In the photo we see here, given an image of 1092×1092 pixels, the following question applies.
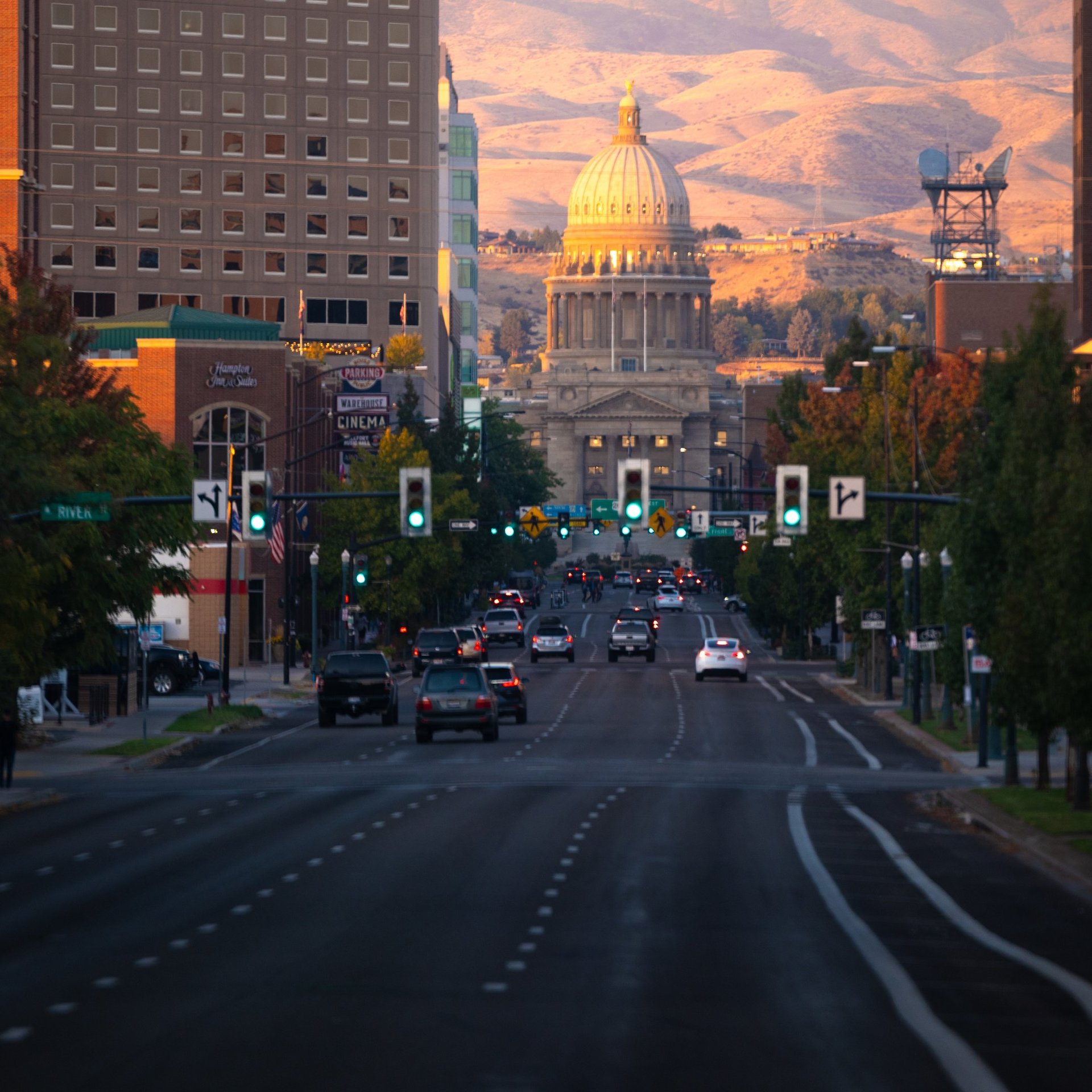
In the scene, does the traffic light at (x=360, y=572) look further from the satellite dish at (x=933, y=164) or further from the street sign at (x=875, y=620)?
the satellite dish at (x=933, y=164)

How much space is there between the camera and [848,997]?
48.7ft

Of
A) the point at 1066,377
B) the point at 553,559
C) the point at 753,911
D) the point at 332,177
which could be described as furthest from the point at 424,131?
the point at 753,911

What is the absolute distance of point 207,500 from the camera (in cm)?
3900

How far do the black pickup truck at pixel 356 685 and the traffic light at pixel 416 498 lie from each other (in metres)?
9.70

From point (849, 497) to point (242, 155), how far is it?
10014 centimetres

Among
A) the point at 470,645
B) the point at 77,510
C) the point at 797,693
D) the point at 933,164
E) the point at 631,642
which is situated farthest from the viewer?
the point at 933,164

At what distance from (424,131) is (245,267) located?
1445 centimetres

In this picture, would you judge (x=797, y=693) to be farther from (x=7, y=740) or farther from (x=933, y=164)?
(x=933, y=164)

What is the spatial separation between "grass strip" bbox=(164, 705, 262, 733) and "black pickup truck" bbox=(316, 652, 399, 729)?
8.39 ft

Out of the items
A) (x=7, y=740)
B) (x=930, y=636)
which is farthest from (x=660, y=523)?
(x=7, y=740)

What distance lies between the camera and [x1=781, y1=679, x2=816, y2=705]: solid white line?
62.7 meters

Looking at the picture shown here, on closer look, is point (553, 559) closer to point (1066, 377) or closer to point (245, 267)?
point (245, 267)

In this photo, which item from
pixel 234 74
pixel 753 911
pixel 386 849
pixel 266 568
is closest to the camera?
pixel 753 911

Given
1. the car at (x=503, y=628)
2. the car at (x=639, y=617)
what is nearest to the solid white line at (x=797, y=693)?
the car at (x=639, y=617)
